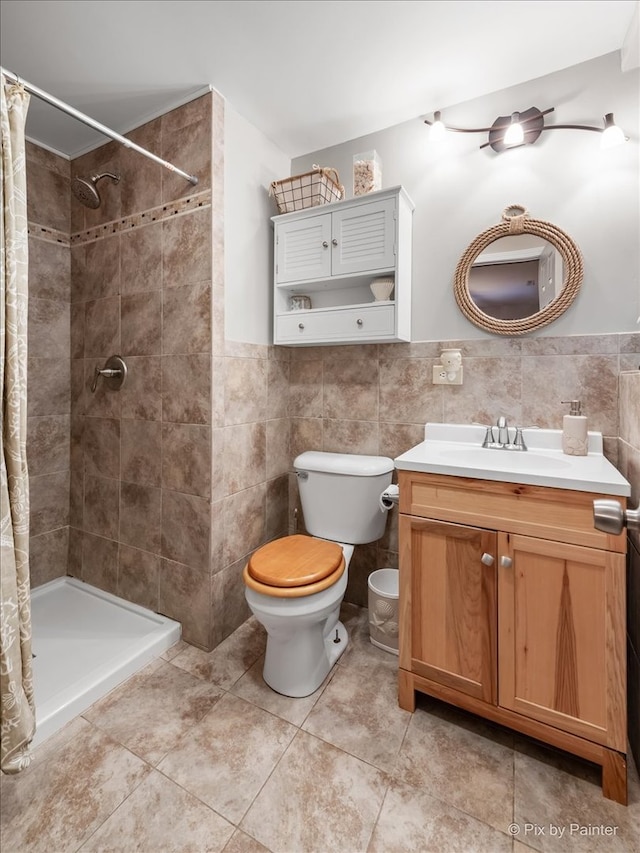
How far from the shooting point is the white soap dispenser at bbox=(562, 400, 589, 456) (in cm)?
145

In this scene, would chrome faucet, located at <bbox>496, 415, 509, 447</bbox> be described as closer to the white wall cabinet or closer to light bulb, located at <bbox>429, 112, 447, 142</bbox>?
the white wall cabinet

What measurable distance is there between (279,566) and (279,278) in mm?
1311

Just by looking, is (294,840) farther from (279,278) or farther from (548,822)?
(279,278)

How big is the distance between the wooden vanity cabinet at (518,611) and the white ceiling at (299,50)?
5.02 feet

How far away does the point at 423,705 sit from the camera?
143cm

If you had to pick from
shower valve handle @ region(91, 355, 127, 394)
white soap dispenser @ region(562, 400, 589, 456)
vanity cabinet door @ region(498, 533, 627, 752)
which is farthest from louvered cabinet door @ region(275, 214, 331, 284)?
vanity cabinet door @ region(498, 533, 627, 752)

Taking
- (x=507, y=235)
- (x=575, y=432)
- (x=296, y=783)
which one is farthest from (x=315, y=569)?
(x=507, y=235)

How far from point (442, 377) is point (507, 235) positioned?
0.62 m

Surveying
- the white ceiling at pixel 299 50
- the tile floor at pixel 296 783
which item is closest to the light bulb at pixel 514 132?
the white ceiling at pixel 299 50

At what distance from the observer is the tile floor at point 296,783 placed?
1.00 meters

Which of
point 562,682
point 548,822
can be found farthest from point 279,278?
point 548,822

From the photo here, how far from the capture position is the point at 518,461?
58.3 inches

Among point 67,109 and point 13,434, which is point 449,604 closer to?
point 13,434

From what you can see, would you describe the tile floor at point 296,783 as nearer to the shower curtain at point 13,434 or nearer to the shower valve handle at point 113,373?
the shower curtain at point 13,434
